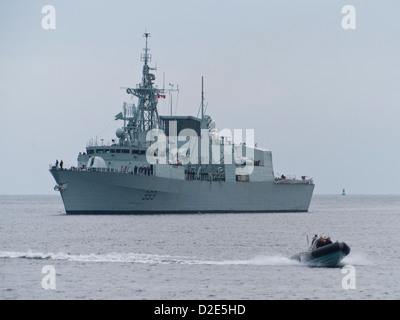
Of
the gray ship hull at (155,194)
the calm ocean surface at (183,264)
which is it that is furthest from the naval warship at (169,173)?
the calm ocean surface at (183,264)

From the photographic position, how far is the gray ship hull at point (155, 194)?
68.3m

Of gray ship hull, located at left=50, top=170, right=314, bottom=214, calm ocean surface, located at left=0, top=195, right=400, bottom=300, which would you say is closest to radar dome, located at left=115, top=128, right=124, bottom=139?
gray ship hull, located at left=50, top=170, right=314, bottom=214

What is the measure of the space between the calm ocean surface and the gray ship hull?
26.2 ft

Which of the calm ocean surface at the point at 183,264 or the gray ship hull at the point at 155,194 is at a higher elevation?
the gray ship hull at the point at 155,194

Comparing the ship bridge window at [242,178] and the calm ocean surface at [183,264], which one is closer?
the calm ocean surface at [183,264]

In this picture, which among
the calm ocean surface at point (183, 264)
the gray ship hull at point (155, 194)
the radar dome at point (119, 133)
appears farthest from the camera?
the radar dome at point (119, 133)

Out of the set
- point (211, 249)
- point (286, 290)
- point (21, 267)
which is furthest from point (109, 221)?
point (286, 290)

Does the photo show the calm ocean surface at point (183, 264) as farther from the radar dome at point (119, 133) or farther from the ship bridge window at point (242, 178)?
the ship bridge window at point (242, 178)

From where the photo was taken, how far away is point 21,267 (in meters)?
35.7

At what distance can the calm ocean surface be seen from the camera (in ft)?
96.3

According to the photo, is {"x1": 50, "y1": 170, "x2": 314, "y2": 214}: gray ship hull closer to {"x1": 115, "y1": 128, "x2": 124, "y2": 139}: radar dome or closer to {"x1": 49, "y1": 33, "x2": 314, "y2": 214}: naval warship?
{"x1": 49, "y1": 33, "x2": 314, "y2": 214}: naval warship

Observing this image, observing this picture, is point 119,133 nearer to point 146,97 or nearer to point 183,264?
point 146,97

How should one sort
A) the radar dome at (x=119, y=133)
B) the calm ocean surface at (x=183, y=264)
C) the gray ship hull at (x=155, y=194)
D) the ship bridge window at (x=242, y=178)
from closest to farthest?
1. the calm ocean surface at (x=183, y=264)
2. the gray ship hull at (x=155, y=194)
3. the radar dome at (x=119, y=133)
4. the ship bridge window at (x=242, y=178)

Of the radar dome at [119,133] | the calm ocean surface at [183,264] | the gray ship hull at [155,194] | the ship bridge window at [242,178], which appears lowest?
the calm ocean surface at [183,264]
